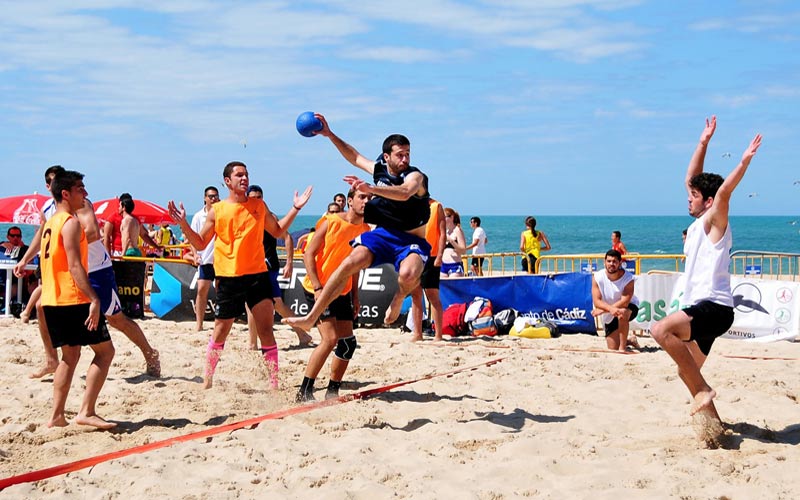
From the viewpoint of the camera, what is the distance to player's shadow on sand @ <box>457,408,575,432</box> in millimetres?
5757

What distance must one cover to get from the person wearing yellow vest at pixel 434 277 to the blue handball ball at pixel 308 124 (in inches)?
156

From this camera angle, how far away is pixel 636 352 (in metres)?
9.19

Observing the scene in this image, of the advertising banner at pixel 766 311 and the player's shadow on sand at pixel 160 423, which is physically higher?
the advertising banner at pixel 766 311

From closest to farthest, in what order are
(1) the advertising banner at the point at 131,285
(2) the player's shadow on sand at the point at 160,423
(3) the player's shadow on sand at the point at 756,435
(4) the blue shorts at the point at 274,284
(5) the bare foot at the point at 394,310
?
(3) the player's shadow on sand at the point at 756,435, (2) the player's shadow on sand at the point at 160,423, (5) the bare foot at the point at 394,310, (4) the blue shorts at the point at 274,284, (1) the advertising banner at the point at 131,285

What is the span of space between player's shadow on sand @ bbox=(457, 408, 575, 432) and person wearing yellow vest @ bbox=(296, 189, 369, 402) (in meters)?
1.11

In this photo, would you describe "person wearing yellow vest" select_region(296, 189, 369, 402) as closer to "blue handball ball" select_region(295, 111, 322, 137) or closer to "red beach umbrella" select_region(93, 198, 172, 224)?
"blue handball ball" select_region(295, 111, 322, 137)

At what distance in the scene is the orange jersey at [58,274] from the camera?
17.6ft

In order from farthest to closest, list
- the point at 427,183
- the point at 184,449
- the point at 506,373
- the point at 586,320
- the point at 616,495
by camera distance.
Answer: the point at 586,320
the point at 506,373
the point at 427,183
the point at 184,449
the point at 616,495

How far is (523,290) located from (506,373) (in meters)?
4.16

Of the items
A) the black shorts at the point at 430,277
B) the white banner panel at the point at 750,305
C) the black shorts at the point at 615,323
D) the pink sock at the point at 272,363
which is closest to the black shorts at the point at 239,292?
the pink sock at the point at 272,363

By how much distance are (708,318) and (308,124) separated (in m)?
2.91

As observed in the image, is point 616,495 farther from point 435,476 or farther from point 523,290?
point 523,290

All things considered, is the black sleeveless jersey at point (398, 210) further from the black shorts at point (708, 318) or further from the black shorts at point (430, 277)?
the black shorts at point (430, 277)

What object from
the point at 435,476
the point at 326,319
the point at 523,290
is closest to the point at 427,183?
the point at 326,319
